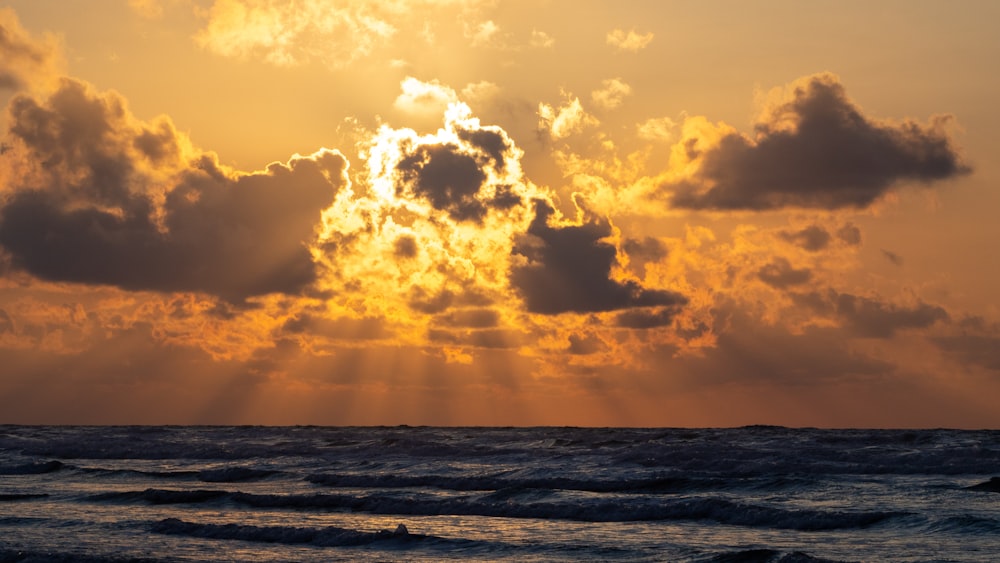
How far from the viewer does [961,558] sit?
25.4m

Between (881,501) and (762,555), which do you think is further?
(881,501)

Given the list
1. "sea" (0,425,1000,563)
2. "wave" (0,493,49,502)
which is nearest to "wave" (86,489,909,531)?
"sea" (0,425,1000,563)

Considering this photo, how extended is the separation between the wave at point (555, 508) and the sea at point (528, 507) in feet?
0.35

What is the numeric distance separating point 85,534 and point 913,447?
51.3 metres

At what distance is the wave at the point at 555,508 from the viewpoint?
33000 millimetres

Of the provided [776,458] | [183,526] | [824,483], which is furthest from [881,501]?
[183,526]

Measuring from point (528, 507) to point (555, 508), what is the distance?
1.00 metres

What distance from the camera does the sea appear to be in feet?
92.2

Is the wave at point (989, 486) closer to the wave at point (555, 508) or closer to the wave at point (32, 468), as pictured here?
the wave at point (555, 508)

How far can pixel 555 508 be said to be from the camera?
3688cm

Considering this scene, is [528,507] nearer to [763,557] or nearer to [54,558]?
[763,557]

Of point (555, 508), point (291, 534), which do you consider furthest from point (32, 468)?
point (555, 508)

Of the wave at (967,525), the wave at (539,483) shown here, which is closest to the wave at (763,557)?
the wave at (967,525)

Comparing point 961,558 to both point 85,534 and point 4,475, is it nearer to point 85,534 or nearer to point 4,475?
point 85,534
